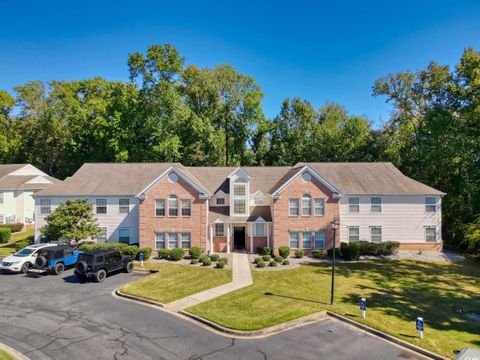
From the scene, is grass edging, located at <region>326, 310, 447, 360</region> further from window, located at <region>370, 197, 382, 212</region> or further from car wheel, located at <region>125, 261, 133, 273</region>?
window, located at <region>370, 197, 382, 212</region>

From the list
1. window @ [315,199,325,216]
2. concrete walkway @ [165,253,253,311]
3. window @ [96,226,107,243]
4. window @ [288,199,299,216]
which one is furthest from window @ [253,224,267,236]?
window @ [96,226,107,243]

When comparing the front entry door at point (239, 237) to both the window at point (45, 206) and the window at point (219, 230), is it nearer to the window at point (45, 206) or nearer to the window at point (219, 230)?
the window at point (219, 230)

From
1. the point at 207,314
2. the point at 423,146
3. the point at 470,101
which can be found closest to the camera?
the point at 207,314

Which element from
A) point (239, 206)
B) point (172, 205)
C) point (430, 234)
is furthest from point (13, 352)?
point (430, 234)

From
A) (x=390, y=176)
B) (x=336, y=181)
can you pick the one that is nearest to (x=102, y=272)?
(x=336, y=181)

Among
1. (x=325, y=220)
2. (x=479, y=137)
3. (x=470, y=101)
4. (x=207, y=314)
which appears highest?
(x=470, y=101)

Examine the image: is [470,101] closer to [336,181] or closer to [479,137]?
[479,137]
